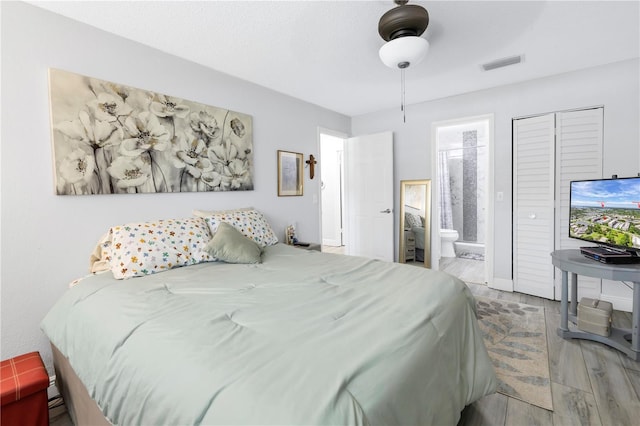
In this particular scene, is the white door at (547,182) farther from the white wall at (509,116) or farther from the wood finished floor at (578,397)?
the wood finished floor at (578,397)

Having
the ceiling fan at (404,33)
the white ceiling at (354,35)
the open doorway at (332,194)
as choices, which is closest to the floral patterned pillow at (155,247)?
the white ceiling at (354,35)

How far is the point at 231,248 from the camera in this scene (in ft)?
7.22

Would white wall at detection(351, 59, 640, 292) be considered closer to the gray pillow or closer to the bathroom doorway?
the bathroom doorway

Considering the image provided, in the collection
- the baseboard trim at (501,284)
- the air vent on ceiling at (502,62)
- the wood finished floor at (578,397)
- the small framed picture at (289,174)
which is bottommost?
the wood finished floor at (578,397)

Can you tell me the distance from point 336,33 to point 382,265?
5.81ft

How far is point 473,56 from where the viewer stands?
2.70 m

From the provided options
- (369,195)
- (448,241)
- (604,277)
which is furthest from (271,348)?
(448,241)

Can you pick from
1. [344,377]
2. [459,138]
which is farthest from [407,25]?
[459,138]

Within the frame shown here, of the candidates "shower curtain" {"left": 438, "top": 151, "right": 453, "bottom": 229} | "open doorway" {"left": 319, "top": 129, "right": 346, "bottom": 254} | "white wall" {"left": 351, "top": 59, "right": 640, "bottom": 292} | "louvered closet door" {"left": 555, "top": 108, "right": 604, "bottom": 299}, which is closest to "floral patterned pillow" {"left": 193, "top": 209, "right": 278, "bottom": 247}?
"white wall" {"left": 351, "top": 59, "right": 640, "bottom": 292}

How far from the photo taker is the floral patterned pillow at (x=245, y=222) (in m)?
2.51

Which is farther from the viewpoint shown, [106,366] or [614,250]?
[614,250]

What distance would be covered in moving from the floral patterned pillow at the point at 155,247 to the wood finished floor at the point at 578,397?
0.97 m

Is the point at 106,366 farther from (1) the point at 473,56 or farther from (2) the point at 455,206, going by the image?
(2) the point at 455,206

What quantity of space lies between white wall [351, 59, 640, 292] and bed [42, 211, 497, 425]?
8.06ft
